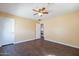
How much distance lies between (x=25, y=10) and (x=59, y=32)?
647mm

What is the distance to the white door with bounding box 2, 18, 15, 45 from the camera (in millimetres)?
1280

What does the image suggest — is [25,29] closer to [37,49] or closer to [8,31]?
[8,31]

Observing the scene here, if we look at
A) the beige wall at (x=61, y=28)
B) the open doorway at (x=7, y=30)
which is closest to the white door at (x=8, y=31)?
the open doorway at (x=7, y=30)

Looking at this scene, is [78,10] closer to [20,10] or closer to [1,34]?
[20,10]

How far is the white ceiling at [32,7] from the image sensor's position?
1.20 metres

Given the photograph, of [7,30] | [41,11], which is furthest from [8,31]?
[41,11]

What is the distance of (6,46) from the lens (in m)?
1.31

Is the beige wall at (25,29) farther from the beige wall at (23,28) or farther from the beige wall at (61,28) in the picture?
the beige wall at (61,28)

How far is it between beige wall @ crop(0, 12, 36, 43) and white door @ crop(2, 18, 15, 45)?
58mm

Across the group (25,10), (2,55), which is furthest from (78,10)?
(2,55)

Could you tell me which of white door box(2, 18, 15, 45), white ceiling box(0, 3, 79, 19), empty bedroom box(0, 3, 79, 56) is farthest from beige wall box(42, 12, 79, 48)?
white door box(2, 18, 15, 45)

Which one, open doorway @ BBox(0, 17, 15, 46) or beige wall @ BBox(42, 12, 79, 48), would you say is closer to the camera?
open doorway @ BBox(0, 17, 15, 46)

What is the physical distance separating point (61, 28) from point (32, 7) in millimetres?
583

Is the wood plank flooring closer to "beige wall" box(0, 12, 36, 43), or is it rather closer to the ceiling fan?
"beige wall" box(0, 12, 36, 43)
